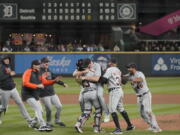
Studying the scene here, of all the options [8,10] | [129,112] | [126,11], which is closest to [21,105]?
[129,112]

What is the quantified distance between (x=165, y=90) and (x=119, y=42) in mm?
9268

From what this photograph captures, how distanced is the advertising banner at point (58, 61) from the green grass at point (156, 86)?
0.74 m

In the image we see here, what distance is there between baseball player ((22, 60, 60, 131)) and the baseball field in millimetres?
383

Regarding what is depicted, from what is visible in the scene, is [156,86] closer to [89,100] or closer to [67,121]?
[67,121]

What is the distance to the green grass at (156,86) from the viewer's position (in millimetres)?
24875

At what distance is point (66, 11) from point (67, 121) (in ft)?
48.5

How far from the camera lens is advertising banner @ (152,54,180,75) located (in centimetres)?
3150

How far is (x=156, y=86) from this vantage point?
26.8 meters

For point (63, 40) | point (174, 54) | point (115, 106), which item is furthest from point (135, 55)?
point (115, 106)

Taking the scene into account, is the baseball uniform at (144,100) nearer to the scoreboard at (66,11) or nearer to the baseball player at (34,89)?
the baseball player at (34,89)

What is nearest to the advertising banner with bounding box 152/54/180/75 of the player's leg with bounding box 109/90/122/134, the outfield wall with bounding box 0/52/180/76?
the outfield wall with bounding box 0/52/180/76

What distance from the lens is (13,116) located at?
16812mm

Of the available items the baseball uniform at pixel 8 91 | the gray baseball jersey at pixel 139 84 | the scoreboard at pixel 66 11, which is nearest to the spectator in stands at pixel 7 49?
the scoreboard at pixel 66 11

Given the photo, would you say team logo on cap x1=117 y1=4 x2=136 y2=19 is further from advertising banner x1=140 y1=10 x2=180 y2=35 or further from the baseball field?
advertising banner x1=140 y1=10 x2=180 y2=35
